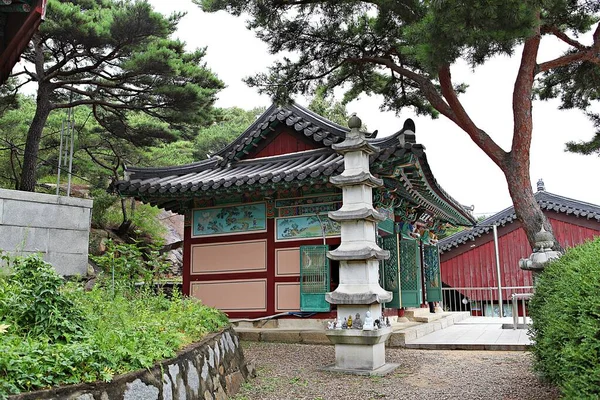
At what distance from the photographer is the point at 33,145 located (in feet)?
43.1

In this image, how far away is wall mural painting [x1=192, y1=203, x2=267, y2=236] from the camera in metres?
10.8

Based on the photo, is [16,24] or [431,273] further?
[431,273]

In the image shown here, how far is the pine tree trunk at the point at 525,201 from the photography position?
24.9 ft

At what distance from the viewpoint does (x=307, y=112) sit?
37.6 feet

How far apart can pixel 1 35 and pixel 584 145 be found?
1132cm

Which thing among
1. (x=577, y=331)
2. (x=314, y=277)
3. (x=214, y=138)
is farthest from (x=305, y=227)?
(x=214, y=138)

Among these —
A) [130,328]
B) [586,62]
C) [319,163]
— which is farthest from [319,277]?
[586,62]

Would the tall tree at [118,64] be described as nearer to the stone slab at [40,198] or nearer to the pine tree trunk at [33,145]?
the pine tree trunk at [33,145]

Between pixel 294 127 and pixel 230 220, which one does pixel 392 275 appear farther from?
pixel 294 127

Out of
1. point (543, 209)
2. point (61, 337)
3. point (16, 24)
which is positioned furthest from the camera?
point (543, 209)

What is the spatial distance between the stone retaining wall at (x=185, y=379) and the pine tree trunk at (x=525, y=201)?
15.8 feet

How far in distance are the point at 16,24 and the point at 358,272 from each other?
20.3 ft

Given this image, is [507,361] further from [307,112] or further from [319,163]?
[307,112]

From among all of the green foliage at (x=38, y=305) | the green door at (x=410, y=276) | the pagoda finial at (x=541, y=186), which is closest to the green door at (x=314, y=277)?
the green door at (x=410, y=276)
